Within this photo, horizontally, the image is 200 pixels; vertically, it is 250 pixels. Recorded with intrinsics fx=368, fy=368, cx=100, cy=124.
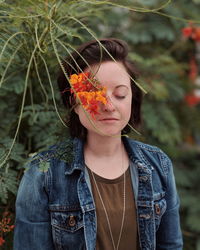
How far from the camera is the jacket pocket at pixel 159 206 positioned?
1124 millimetres

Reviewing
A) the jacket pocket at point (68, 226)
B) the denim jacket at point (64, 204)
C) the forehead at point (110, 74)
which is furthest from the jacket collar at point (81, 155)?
the forehead at point (110, 74)

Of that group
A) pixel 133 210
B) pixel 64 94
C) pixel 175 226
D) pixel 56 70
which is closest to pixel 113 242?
pixel 133 210

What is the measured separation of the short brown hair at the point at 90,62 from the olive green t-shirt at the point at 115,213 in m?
0.18

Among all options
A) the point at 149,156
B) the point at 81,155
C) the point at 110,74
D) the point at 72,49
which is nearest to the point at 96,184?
the point at 81,155

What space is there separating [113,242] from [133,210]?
108 mm

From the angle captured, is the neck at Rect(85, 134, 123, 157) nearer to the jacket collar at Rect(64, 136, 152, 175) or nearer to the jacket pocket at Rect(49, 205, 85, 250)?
the jacket collar at Rect(64, 136, 152, 175)

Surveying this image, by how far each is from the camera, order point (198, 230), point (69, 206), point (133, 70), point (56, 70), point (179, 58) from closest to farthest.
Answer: point (69, 206)
point (133, 70)
point (56, 70)
point (198, 230)
point (179, 58)

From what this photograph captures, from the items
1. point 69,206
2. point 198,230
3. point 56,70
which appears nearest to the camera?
point 69,206

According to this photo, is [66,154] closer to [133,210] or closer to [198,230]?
[133,210]

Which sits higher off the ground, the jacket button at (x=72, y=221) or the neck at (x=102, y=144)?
the neck at (x=102, y=144)

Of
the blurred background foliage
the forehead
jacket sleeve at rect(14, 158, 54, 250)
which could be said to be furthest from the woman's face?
jacket sleeve at rect(14, 158, 54, 250)

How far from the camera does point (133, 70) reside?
A: 1154 mm

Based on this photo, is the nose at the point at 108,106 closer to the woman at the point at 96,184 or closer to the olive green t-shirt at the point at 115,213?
the woman at the point at 96,184

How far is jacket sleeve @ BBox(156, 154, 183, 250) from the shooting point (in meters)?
1.17
